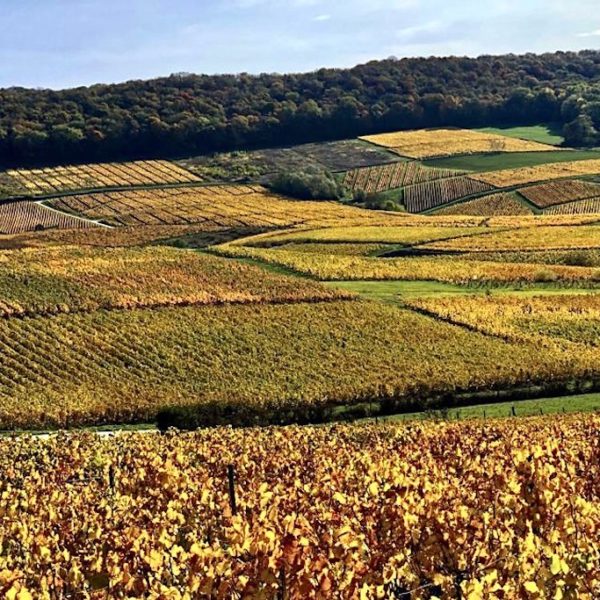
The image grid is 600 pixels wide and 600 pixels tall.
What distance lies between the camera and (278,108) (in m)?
162

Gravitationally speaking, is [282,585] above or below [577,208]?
above

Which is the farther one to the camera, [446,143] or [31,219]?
[446,143]

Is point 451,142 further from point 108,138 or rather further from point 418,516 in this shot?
point 418,516

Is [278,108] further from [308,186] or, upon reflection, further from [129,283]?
[129,283]

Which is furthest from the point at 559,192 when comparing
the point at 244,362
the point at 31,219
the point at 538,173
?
the point at 244,362

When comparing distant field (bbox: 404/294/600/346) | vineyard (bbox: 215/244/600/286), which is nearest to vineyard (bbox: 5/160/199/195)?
vineyard (bbox: 215/244/600/286)

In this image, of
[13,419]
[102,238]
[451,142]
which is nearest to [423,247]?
[102,238]

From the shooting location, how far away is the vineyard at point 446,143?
489 feet

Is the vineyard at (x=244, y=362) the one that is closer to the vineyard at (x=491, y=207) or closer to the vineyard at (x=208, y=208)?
the vineyard at (x=208, y=208)

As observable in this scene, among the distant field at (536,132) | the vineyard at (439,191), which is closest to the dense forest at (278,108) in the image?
the distant field at (536,132)

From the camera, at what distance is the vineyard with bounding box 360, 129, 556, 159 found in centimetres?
14900

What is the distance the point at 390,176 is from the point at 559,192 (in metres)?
25.0

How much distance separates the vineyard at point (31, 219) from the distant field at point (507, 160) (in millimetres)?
55468

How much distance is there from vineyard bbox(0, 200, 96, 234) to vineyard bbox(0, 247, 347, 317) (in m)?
34.6
